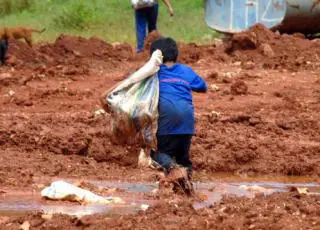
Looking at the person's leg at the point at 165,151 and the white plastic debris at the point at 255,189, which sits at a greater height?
the person's leg at the point at 165,151

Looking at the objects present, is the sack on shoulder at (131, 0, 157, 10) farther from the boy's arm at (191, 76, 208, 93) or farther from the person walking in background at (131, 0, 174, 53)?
the boy's arm at (191, 76, 208, 93)

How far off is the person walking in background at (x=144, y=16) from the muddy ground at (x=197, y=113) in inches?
18.0

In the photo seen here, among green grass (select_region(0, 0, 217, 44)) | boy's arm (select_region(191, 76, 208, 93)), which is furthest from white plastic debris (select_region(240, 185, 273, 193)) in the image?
green grass (select_region(0, 0, 217, 44))

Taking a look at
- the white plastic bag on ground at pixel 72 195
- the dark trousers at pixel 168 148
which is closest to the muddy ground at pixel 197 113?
the white plastic bag on ground at pixel 72 195

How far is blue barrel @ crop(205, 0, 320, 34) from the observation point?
69.1 ft

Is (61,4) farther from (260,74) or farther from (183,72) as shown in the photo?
(183,72)

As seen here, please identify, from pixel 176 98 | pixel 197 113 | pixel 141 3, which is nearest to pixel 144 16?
pixel 141 3

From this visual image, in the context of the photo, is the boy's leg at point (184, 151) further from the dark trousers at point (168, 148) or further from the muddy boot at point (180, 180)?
the muddy boot at point (180, 180)

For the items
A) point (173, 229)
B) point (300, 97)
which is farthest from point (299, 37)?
point (173, 229)

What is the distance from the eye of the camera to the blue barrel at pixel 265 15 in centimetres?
2105

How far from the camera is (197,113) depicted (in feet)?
41.7

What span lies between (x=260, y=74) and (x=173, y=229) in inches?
395

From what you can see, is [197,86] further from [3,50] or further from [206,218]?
[3,50]

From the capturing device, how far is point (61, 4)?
109 feet
